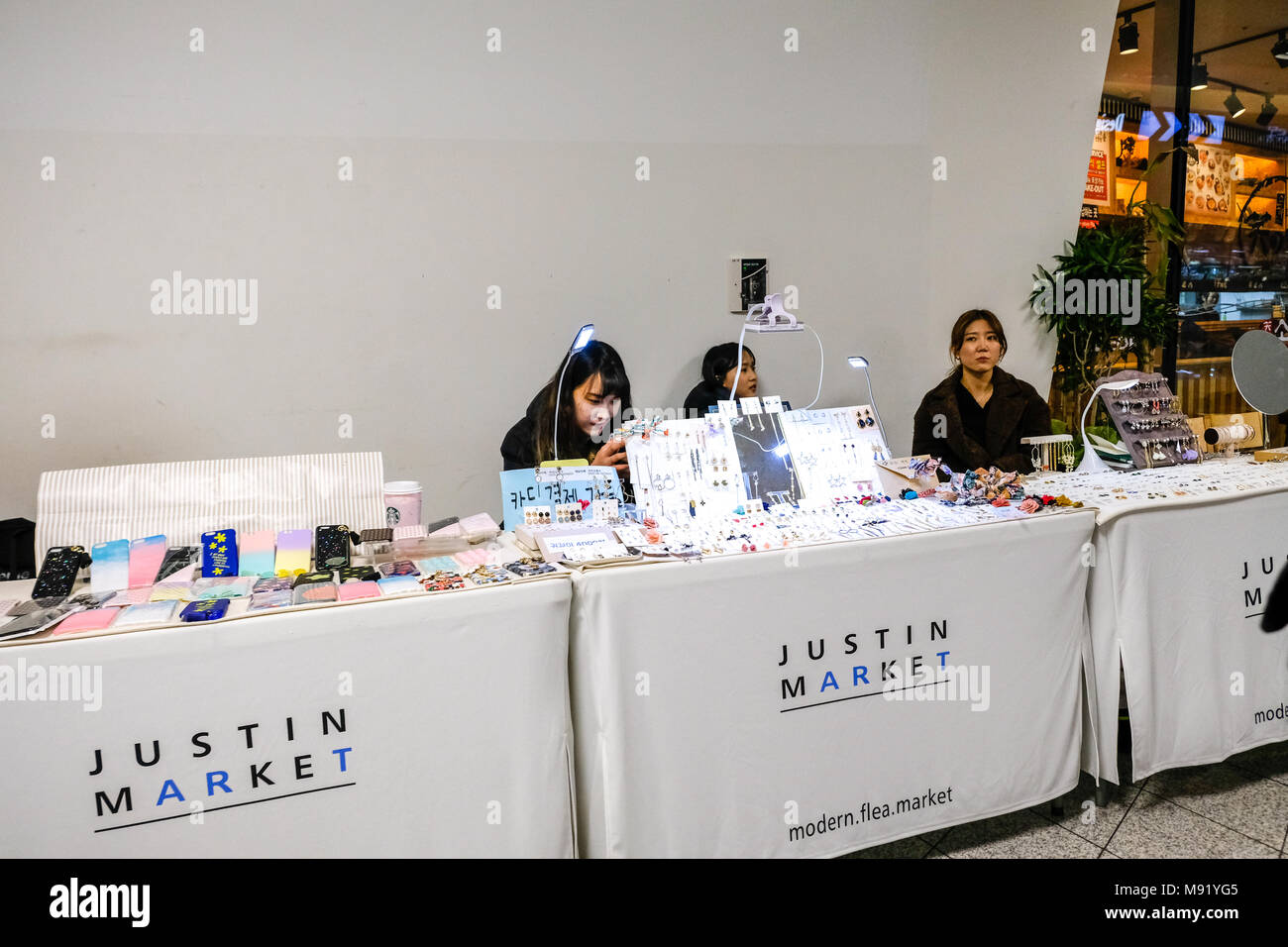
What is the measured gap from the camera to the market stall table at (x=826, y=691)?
1751 millimetres

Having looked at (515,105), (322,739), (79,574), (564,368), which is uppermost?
(515,105)

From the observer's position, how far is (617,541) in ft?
6.33

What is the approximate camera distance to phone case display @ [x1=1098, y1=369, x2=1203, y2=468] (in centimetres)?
275

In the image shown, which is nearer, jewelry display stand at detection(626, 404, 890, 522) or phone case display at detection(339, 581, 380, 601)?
phone case display at detection(339, 581, 380, 601)

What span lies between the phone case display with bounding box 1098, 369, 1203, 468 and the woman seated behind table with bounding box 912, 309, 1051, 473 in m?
0.52

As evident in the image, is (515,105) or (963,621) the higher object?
(515,105)

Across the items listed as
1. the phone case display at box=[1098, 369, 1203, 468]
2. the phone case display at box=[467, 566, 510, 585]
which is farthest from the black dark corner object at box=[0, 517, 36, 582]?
the phone case display at box=[1098, 369, 1203, 468]

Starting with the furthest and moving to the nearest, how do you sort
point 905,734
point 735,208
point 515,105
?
point 735,208 → point 515,105 → point 905,734

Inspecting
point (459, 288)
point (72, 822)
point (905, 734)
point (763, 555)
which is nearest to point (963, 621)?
point (905, 734)

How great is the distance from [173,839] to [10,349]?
2.34m

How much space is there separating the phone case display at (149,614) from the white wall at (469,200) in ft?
5.92

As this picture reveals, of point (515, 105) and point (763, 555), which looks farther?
point (515, 105)

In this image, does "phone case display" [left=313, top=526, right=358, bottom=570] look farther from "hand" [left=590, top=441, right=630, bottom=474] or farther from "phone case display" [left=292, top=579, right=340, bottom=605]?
"hand" [left=590, top=441, right=630, bottom=474]

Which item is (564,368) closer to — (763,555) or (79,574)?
(763,555)
